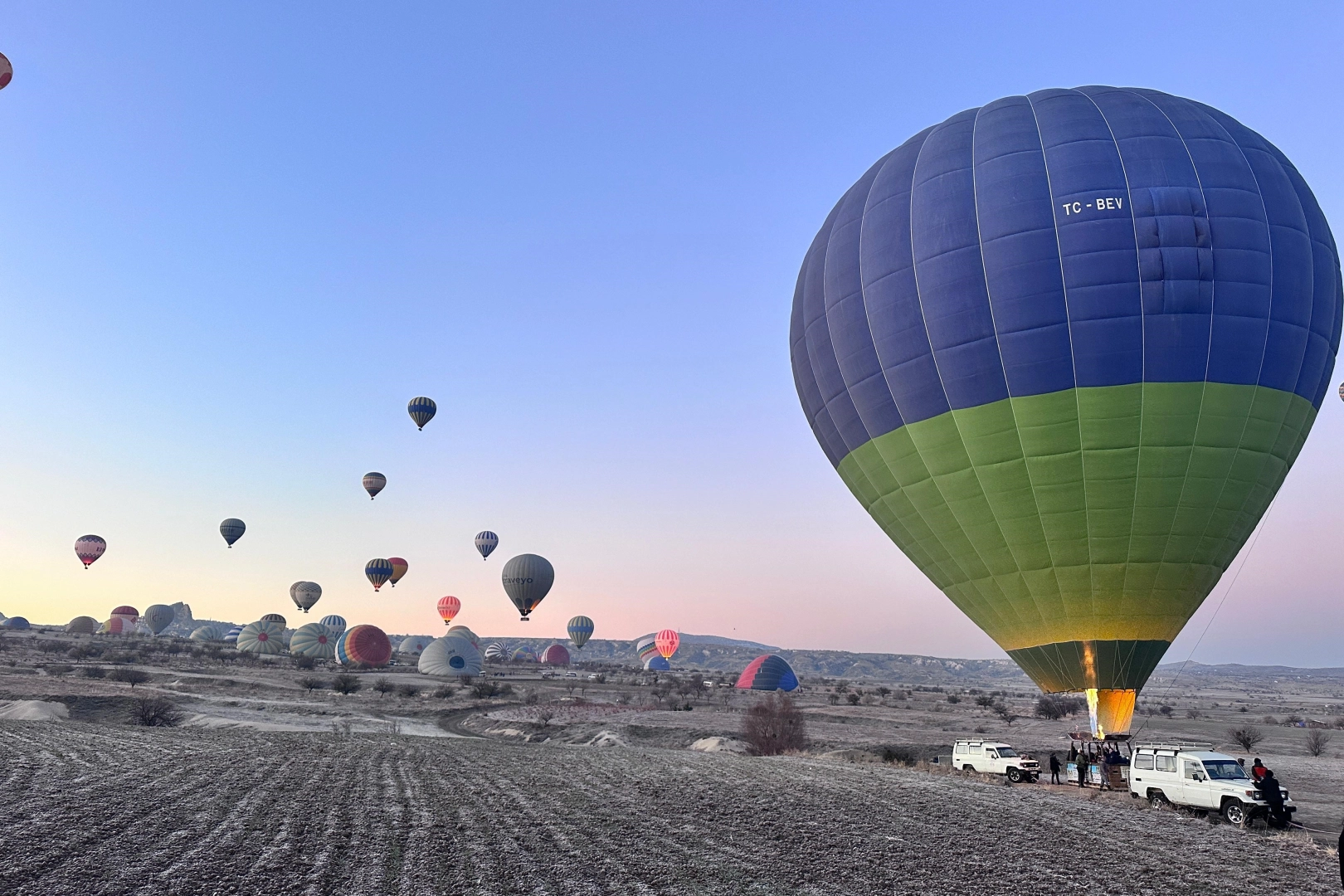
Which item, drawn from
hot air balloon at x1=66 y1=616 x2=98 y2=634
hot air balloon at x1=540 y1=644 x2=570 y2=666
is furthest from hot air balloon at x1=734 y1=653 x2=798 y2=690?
hot air balloon at x1=66 y1=616 x2=98 y2=634

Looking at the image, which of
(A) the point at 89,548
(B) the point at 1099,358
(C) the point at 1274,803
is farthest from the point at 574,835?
(A) the point at 89,548

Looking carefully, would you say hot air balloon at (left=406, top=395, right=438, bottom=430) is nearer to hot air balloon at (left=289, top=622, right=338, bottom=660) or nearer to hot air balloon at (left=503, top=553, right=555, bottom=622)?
hot air balloon at (left=503, top=553, right=555, bottom=622)

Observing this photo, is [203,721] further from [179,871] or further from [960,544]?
[960,544]

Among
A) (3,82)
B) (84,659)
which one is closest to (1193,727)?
(3,82)

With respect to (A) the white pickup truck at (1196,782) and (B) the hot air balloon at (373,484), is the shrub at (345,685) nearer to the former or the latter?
(B) the hot air balloon at (373,484)

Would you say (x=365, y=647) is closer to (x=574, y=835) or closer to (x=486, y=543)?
(x=486, y=543)

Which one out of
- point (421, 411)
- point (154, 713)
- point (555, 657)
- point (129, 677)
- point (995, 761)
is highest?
point (421, 411)

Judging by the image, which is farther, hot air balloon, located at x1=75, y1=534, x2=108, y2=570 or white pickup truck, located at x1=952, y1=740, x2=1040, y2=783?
hot air balloon, located at x1=75, y1=534, x2=108, y2=570
